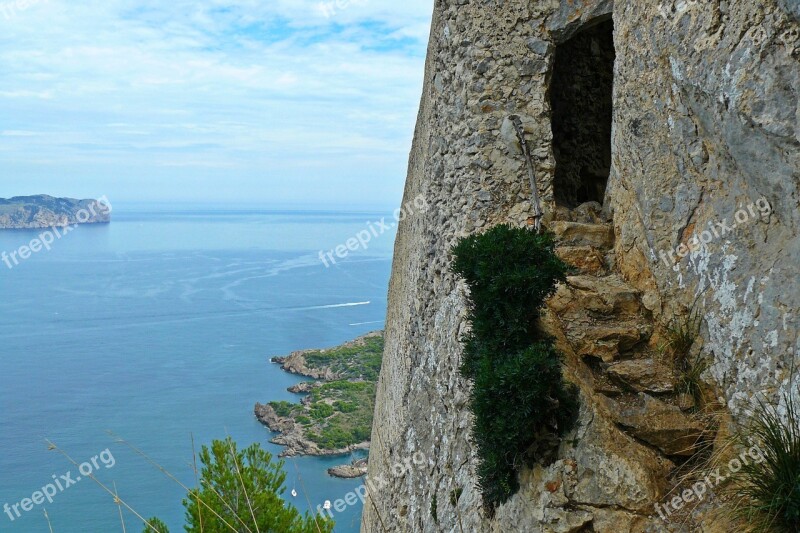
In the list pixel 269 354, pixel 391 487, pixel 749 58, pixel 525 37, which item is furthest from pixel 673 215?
pixel 269 354

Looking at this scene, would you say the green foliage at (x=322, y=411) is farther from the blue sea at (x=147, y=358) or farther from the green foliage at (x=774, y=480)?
the green foliage at (x=774, y=480)

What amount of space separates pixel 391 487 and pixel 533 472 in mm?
3962

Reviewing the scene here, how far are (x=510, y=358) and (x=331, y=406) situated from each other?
2919 cm

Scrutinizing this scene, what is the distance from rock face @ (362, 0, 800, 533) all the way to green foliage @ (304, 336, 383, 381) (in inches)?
1121

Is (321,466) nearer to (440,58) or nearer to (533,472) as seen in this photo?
(440,58)

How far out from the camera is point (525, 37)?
7730 millimetres

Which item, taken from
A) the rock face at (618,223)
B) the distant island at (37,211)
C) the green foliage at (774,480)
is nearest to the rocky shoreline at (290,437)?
the rock face at (618,223)

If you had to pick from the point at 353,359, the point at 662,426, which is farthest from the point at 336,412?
the point at 662,426

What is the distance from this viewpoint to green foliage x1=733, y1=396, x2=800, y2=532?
3.61 metres

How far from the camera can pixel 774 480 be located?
3732mm

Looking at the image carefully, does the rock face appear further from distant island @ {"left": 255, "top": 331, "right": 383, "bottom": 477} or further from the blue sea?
distant island @ {"left": 255, "top": 331, "right": 383, "bottom": 477}

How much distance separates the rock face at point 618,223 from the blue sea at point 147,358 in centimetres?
729

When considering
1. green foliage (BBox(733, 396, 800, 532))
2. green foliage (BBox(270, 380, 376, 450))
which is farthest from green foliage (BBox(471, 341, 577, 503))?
green foliage (BBox(270, 380, 376, 450))

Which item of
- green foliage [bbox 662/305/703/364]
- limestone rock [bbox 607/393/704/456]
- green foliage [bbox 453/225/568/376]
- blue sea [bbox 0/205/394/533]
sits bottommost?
blue sea [bbox 0/205/394/533]
